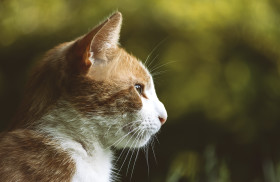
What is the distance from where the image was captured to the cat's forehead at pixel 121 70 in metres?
1.78

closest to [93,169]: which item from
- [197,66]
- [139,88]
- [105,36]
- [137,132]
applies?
[137,132]

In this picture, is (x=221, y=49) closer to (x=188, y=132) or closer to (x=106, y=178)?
(x=188, y=132)

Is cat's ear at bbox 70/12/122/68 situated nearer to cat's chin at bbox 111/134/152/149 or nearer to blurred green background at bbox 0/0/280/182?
cat's chin at bbox 111/134/152/149

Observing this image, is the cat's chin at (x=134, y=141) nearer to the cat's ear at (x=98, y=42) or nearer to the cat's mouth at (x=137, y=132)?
the cat's mouth at (x=137, y=132)

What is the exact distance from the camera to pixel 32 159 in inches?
62.1

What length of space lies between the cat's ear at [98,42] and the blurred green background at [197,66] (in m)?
1.54

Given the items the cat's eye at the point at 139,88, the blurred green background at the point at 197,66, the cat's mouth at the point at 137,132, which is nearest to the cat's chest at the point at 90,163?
the cat's mouth at the point at 137,132

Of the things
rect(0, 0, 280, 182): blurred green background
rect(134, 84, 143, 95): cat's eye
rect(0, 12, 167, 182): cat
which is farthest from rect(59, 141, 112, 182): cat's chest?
rect(0, 0, 280, 182): blurred green background

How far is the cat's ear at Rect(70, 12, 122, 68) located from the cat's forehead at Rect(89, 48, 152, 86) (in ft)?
0.12

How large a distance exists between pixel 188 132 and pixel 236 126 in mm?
379

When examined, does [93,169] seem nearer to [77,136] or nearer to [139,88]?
[77,136]

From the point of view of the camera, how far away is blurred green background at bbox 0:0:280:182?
3422 mm

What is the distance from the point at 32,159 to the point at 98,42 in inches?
20.4

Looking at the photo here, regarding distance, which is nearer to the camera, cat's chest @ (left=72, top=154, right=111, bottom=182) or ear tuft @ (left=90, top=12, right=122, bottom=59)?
cat's chest @ (left=72, top=154, right=111, bottom=182)
